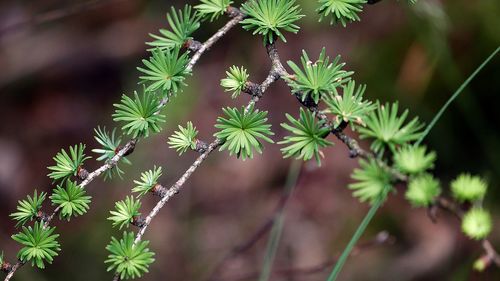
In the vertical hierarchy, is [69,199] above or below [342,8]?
below

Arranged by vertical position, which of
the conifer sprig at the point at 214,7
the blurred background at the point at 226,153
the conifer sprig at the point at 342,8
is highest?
the blurred background at the point at 226,153

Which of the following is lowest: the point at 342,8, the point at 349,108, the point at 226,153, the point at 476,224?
the point at 476,224

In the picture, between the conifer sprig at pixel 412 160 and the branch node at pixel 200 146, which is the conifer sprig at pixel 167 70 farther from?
the conifer sprig at pixel 412 160

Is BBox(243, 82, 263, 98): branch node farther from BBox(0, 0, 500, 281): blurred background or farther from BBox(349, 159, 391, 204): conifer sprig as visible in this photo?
BBox(0, 0, 500, 281): blurred background

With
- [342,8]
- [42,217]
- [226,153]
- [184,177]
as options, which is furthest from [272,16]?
[226,153]

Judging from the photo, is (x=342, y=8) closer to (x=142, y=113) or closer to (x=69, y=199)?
(x=142, y=113)

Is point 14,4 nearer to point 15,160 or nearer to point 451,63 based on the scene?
point 15,160

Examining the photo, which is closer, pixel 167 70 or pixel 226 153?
pixel 167 70

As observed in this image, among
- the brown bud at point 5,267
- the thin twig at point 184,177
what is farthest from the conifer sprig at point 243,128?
the brown bud at point 5,267
